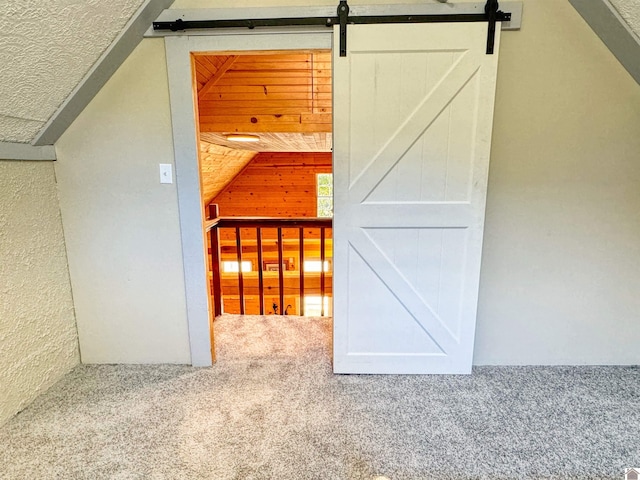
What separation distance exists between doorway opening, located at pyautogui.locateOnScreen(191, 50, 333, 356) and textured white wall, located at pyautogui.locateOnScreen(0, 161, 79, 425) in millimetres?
837

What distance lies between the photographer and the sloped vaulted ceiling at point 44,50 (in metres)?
1.25

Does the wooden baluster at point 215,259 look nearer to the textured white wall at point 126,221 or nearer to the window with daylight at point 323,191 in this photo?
the textured white wall at point 126,221

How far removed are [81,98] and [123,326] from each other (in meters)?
1.33

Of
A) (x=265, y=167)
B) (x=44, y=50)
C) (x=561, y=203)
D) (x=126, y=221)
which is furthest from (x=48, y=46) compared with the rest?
(x=265, y=167)

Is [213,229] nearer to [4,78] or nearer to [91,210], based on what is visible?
[91,210]

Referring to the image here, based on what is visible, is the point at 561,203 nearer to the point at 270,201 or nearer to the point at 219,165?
the point at 219,165

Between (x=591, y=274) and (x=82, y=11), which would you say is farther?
(x=591, y=274)

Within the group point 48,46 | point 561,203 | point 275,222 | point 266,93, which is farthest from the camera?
point 266,93

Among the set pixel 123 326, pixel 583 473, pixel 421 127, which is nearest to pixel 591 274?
pixel 583 473

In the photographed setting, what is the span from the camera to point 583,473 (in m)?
1.33

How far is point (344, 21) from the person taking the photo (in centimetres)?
165

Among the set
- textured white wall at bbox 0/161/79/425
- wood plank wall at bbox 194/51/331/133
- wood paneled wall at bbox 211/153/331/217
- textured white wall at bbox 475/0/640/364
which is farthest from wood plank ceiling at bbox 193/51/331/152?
wood paneled wall at bbox 211/153/331/217

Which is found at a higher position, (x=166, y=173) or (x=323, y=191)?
(x=166, y=173)

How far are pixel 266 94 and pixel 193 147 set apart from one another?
1.43 metres
